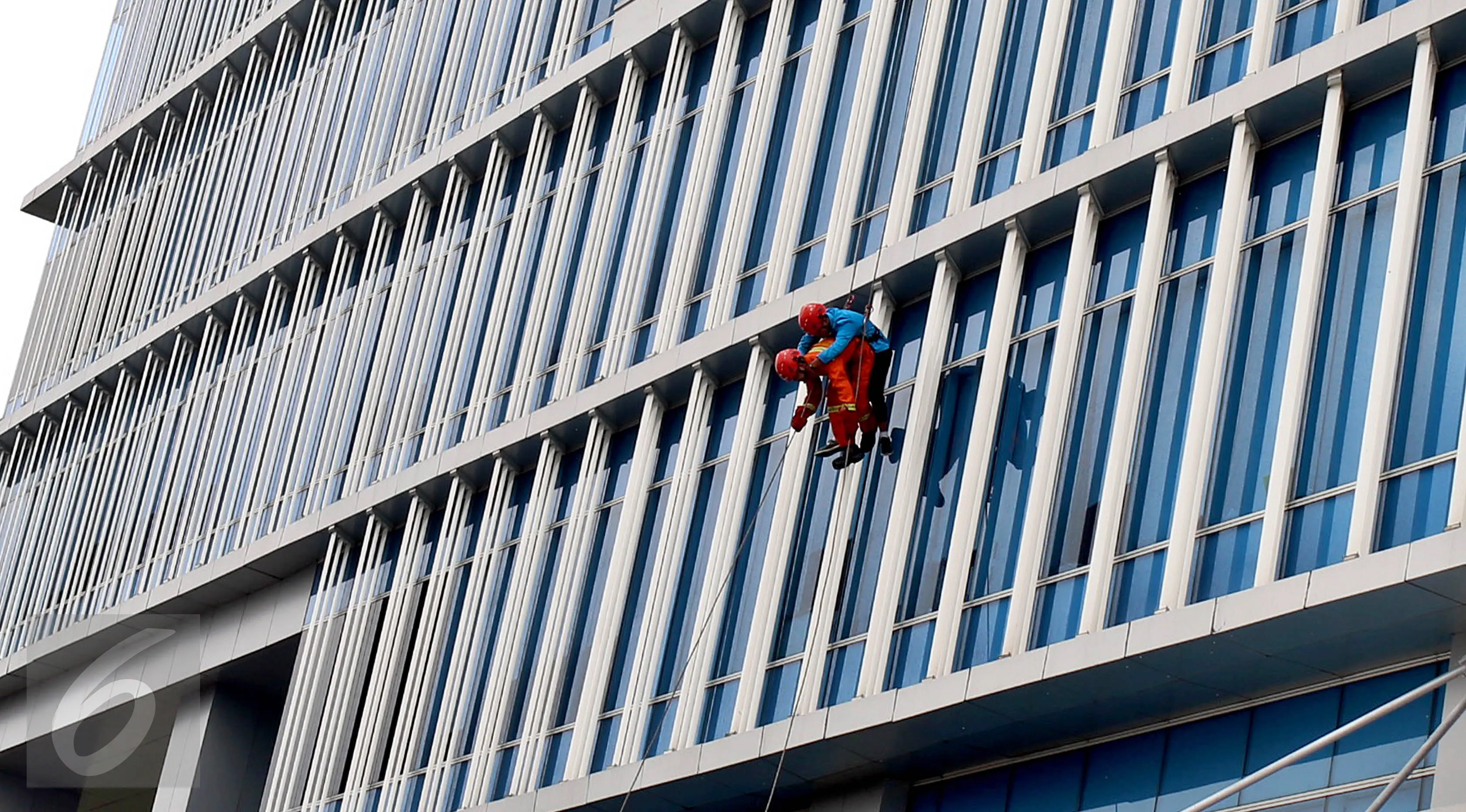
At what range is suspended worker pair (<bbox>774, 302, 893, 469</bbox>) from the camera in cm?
2678

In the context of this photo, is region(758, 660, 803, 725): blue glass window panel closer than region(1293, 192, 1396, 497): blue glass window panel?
No

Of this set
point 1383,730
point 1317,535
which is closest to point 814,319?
point 1317,535

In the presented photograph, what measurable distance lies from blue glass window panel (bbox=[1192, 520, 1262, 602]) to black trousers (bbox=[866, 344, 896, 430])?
5.01 metres

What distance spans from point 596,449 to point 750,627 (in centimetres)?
549

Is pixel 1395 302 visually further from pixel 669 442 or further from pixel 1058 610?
pixel 669 442

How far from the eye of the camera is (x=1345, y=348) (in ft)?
75.8

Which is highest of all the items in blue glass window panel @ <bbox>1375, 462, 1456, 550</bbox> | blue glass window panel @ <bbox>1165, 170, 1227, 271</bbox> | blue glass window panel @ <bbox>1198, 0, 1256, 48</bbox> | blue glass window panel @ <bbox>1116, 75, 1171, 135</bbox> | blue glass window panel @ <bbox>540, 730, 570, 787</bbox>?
blue glass window panel @ <bbox>1198, 0, 1256, 48</bbox>

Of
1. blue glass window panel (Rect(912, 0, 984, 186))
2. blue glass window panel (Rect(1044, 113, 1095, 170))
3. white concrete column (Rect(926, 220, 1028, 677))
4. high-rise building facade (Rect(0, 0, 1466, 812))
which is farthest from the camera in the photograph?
blue glass window panel (Rect(912, 0, 984, 186))

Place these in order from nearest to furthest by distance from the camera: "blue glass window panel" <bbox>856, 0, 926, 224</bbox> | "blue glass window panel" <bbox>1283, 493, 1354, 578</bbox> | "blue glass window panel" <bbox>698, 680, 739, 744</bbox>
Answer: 1. "blue glass window panel" <bbox>1283, 493, 1354, 578</bbox>
2. "blue glass window panel" <bbox>698, 680, 739, 744</bbox>
3. "blue glass window panel" <bbox>856, 0, 926, 224</bbox>

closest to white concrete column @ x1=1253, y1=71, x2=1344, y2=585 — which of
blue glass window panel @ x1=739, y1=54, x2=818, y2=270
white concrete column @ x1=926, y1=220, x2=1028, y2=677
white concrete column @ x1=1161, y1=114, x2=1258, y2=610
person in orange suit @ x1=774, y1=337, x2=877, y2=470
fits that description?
white concrete column @ x1=1161, y1=114, x2=1258, y2=610

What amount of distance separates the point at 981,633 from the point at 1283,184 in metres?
5.55

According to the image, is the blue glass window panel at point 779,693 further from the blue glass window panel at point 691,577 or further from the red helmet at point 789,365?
the red helmet at point 789,365

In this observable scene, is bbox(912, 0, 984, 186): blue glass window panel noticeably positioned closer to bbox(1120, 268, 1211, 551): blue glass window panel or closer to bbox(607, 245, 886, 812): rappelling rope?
bbox(607, 245, 886, 812): rappelling rope

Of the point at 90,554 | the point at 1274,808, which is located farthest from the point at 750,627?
the point at 90,554
